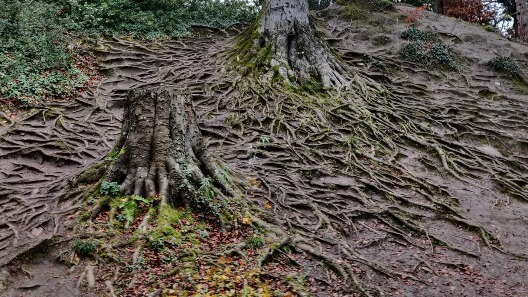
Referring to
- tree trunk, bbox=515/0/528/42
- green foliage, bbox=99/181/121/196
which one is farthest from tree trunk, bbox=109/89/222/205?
tree trunk, bbox=515/0/528/42

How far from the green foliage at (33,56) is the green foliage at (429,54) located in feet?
32.5

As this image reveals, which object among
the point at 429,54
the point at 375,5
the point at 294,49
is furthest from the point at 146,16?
the point at 429,54

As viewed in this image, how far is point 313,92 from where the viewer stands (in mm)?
10891

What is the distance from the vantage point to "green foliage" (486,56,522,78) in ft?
46.1

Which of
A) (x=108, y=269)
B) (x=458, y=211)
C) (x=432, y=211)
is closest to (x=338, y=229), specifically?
(x=432, y=211)

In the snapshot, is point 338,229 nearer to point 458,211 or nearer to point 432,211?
point 432,211

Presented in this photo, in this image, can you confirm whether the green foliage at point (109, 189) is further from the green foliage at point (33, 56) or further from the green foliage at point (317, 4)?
the green foliage at point (317, 4)

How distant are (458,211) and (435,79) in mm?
7081

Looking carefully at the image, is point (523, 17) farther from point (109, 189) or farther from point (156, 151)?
point (109, 189)

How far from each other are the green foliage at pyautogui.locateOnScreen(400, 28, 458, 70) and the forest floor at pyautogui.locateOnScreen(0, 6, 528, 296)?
332 mm

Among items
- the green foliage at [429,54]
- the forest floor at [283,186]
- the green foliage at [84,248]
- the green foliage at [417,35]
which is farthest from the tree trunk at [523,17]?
the green foliage at [84,248]

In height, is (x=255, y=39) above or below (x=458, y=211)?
above

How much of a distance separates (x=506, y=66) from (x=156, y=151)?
1252 centimetres

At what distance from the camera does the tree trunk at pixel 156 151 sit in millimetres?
5715
